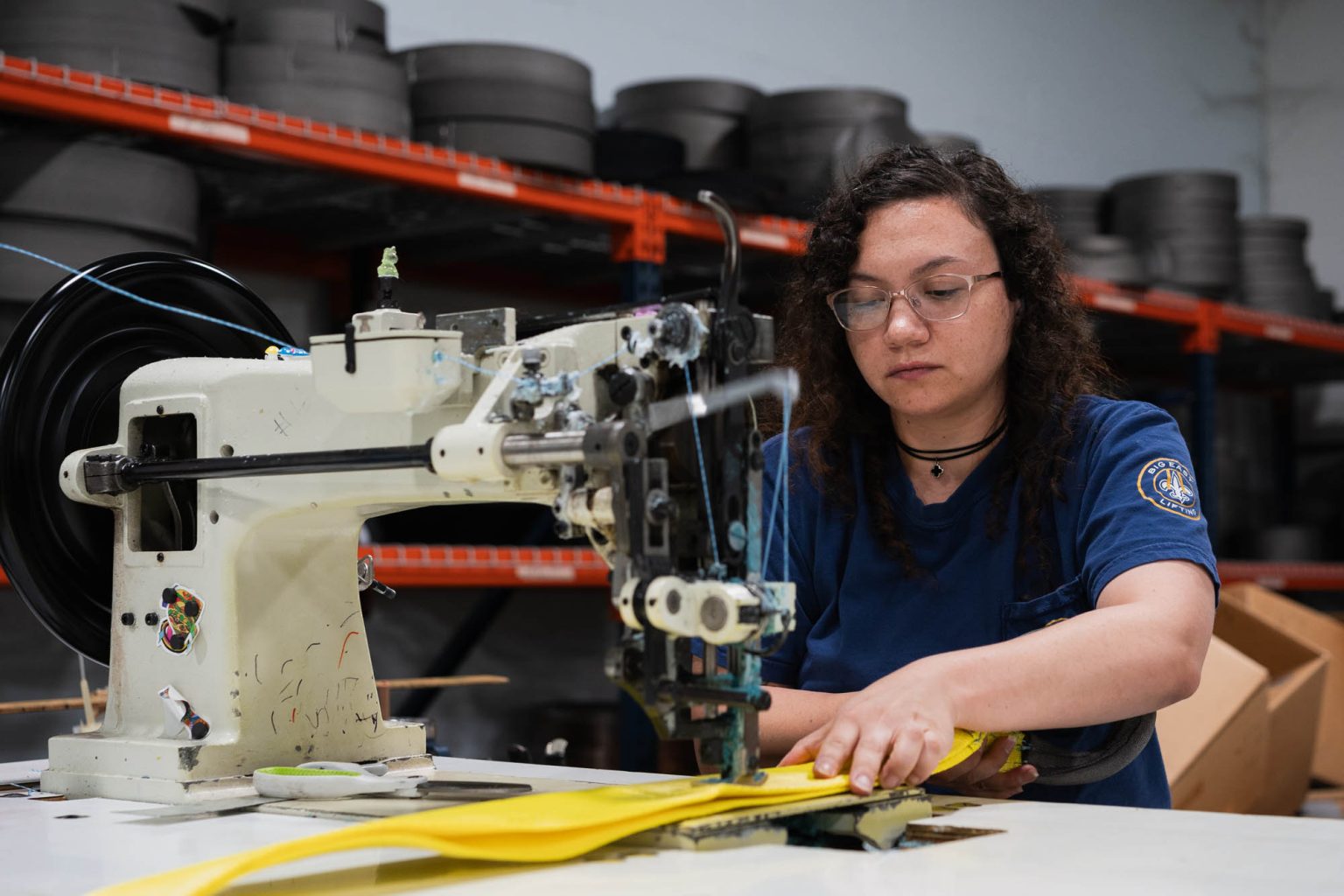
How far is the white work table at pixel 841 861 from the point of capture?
0.96 m

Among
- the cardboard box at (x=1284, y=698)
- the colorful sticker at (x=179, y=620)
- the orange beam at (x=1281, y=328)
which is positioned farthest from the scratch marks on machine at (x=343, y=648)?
the orange beam at (x=1281, y=328)

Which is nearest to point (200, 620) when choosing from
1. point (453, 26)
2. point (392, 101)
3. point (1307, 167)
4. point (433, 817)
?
point (433, 817)

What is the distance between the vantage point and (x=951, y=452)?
1.69 metres

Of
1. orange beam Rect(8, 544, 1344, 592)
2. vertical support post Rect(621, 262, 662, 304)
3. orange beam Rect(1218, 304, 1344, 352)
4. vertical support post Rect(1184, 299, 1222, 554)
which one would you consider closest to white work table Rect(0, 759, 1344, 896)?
orange beam Rect(8, 544, 1344, 592)

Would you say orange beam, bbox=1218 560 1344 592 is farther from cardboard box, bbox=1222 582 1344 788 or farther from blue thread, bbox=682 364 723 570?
blue thread, bbox=682 364 723 570

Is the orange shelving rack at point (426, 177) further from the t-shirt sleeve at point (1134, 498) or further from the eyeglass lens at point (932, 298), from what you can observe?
the t-shirt sleeve at point (1134, 498)

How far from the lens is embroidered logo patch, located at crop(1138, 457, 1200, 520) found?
1.45m

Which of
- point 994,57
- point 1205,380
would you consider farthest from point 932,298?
point 994,57

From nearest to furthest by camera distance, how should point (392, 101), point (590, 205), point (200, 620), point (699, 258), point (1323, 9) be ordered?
point (200, 620) < point (392, 101) < point (590, 205) < point (699, 258) < point (1323, 9)

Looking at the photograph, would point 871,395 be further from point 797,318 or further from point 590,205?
point 590,205

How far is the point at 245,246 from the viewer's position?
12.9 feet

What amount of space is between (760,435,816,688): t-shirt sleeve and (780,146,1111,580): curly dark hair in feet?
0.12

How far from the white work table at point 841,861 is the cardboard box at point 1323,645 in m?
3.53

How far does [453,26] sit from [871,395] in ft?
9.56
